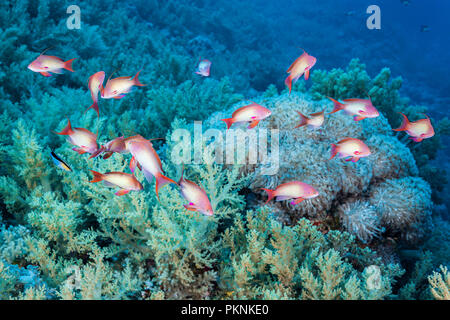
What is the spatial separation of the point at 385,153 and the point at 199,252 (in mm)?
2538

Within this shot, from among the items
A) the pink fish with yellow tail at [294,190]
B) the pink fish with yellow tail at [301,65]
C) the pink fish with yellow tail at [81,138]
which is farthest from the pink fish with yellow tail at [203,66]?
the pink fish with yellow tail at [294,190]

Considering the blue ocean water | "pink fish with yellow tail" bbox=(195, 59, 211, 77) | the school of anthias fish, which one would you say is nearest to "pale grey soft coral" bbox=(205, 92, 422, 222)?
the blue ocean water

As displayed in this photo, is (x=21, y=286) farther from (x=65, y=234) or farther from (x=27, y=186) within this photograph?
(x=27, y=186)

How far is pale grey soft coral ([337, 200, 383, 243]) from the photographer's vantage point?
2.68 metres

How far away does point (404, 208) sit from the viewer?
9.28 feet

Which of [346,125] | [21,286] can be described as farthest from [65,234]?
[346,125]

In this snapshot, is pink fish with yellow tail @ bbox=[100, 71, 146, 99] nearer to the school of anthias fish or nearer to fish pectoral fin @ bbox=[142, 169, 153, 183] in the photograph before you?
the school of anthias fish

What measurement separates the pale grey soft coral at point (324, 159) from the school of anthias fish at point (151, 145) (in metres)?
0.31

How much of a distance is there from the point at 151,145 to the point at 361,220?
7.52 feet

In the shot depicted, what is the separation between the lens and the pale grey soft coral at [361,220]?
8.79ft

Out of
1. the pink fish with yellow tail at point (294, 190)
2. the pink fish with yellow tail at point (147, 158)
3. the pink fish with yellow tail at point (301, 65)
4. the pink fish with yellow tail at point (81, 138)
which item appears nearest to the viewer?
the pink fish with yellow tail at point (147, 158)

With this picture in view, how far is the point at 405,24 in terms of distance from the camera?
120 ft

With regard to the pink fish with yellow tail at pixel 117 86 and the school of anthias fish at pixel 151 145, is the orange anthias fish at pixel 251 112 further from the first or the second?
the pink fish with yellow tail at pixel 117 86
